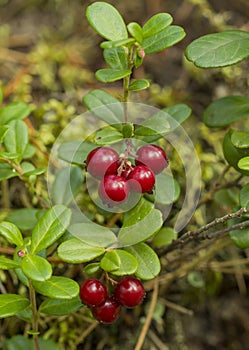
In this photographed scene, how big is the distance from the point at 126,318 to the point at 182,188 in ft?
2.19

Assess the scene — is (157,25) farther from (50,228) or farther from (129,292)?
(129,292)

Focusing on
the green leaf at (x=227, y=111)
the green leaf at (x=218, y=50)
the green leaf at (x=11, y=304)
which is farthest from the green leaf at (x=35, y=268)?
the green leaf at (x=227, y=111)

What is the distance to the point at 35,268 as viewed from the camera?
1.39 meters

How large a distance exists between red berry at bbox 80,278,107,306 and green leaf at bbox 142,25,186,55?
743 millimetres

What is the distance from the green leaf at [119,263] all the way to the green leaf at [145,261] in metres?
0.05

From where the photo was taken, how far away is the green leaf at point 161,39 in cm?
160

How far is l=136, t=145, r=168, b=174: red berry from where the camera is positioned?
1592 mm

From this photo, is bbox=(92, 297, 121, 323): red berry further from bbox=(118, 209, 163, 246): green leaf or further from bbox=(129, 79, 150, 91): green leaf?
bbox=(129, 79, 150, 91): green leaf

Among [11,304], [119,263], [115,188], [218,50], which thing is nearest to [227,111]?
[218,50]

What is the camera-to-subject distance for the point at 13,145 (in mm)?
1842

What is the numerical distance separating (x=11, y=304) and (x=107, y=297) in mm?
294

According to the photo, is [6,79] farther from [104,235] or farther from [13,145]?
[104,235]

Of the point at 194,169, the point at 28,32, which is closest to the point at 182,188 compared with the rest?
the point at 194,169

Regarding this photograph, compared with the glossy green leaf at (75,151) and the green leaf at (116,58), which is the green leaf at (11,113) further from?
the green leaf at (116,58)
